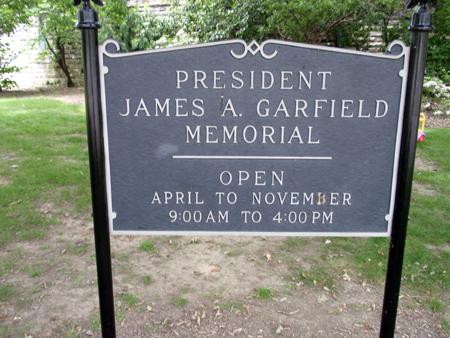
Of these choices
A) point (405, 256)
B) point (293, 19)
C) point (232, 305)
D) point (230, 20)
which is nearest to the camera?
point (232, 305)

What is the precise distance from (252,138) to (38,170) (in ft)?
15.4

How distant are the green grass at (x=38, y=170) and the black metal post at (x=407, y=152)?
3.30 meters

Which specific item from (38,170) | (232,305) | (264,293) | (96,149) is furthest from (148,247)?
(38,170)

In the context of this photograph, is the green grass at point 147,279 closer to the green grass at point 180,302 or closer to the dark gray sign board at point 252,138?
the green grass at point 180,302

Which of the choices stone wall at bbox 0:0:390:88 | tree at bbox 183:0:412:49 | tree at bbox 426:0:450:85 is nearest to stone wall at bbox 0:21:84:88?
stone wall at bbox 0:0:390:88

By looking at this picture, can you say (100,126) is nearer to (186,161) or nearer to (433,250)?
(186,161)

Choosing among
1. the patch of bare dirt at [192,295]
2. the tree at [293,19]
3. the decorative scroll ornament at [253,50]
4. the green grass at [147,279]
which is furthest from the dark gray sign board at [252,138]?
the tree at [293,19]

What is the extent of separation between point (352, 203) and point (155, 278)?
76.1 inches

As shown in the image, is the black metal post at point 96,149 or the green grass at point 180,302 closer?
the black metal post at point 96,149

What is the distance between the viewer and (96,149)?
70.8 inches

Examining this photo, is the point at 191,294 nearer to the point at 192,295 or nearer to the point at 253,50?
the point at 192,295

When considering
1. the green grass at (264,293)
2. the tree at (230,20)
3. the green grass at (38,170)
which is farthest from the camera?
the tree at (230,20)

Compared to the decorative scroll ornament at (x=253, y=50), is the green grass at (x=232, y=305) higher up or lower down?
lower down

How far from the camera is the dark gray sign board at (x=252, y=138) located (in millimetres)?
1748
